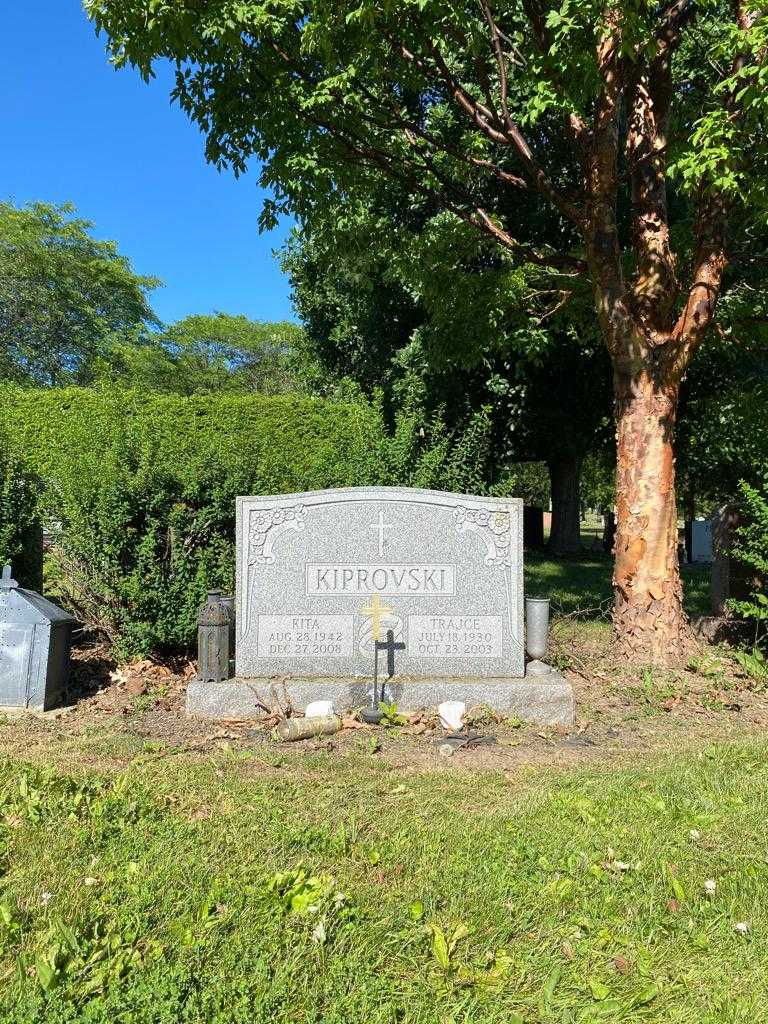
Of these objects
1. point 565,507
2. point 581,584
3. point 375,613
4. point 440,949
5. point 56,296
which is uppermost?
point 56,296

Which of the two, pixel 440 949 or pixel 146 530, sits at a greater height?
pixel 146 530

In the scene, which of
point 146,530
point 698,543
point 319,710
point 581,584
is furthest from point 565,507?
point 319,710

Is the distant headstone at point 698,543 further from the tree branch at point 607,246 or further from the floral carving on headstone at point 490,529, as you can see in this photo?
the floral carving on headstone at point 490,529

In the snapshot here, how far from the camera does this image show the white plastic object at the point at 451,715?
15.3 feet

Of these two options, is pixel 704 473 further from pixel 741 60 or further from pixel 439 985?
pixel 439 985

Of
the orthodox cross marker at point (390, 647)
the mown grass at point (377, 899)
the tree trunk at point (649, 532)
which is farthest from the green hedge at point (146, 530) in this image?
the tree trunk at point (649, 532)

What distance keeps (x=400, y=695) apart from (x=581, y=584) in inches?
300

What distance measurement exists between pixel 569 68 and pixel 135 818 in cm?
579

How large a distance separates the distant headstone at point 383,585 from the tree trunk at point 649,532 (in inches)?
53.9

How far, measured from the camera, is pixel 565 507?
18500 millimetres

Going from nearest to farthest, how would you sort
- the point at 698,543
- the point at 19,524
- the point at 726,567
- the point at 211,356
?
1. the point at 19,524
2. the point at 726,567
3. the point at 698,543
4. the point at 211,356

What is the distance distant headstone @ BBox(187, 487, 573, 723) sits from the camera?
512cm

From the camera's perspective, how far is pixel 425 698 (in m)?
4.97

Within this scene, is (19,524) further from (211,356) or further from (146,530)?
(211,356)
